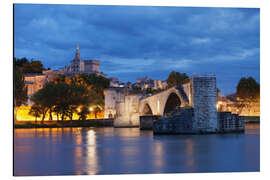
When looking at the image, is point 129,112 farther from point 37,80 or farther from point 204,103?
point 37,80

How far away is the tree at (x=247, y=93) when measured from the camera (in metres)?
54.1

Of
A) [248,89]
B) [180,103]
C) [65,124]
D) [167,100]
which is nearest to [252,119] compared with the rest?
[248,89]

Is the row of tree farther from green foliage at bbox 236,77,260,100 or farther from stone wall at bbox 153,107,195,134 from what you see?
stone wall at bbox 153,107,195,134

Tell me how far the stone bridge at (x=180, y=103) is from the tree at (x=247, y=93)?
63.3 feet

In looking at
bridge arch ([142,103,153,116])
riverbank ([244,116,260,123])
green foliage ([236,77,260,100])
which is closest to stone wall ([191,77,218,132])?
bridge arch ([142,103,153,116])

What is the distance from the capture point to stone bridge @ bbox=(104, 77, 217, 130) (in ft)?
71.2

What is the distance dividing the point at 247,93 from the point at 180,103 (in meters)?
28.7

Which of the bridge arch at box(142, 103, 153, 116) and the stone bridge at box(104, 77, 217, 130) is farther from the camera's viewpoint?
the bridge arch at box(142, 103, 153, 116)

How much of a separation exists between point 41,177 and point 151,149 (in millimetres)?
6653

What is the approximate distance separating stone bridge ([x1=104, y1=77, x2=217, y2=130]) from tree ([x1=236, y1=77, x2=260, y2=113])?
1929cm

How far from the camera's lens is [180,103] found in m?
28.9

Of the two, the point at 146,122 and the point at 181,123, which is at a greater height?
the point at 181,123
